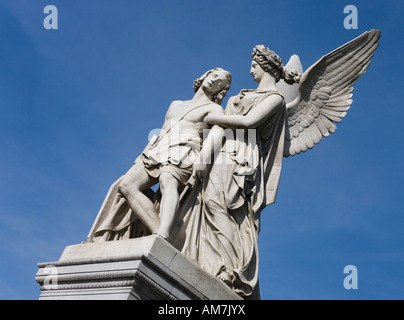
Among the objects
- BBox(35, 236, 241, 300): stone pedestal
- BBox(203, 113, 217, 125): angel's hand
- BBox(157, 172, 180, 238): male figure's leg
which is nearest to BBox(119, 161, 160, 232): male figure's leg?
BBox(157, 172, 180, 238): male figure's leg

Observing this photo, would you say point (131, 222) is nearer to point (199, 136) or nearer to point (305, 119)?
point (199, 136)

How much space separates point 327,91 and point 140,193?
426 centimetres

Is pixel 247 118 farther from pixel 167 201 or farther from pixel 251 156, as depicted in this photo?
pixel 167 201

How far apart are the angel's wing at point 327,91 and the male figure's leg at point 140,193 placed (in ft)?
10.7

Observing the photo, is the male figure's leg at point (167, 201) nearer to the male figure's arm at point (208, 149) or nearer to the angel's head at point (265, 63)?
the male figure's arm at point (208, 149)

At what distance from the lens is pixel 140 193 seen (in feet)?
26.2

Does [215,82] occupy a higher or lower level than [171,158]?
higher

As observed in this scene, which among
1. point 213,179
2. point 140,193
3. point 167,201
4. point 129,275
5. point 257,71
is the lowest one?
point 129,275

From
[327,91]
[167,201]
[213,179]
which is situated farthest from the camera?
[327,91]

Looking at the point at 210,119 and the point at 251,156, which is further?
the point at 210,119

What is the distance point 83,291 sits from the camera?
692cm

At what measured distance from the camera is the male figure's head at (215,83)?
9.01m

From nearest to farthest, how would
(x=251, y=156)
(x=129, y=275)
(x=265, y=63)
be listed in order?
(x=129, y=275), (x=251, y=156), (x=265, y=63)

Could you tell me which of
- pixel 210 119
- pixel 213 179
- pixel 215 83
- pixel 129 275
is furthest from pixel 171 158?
pixel 129 275
